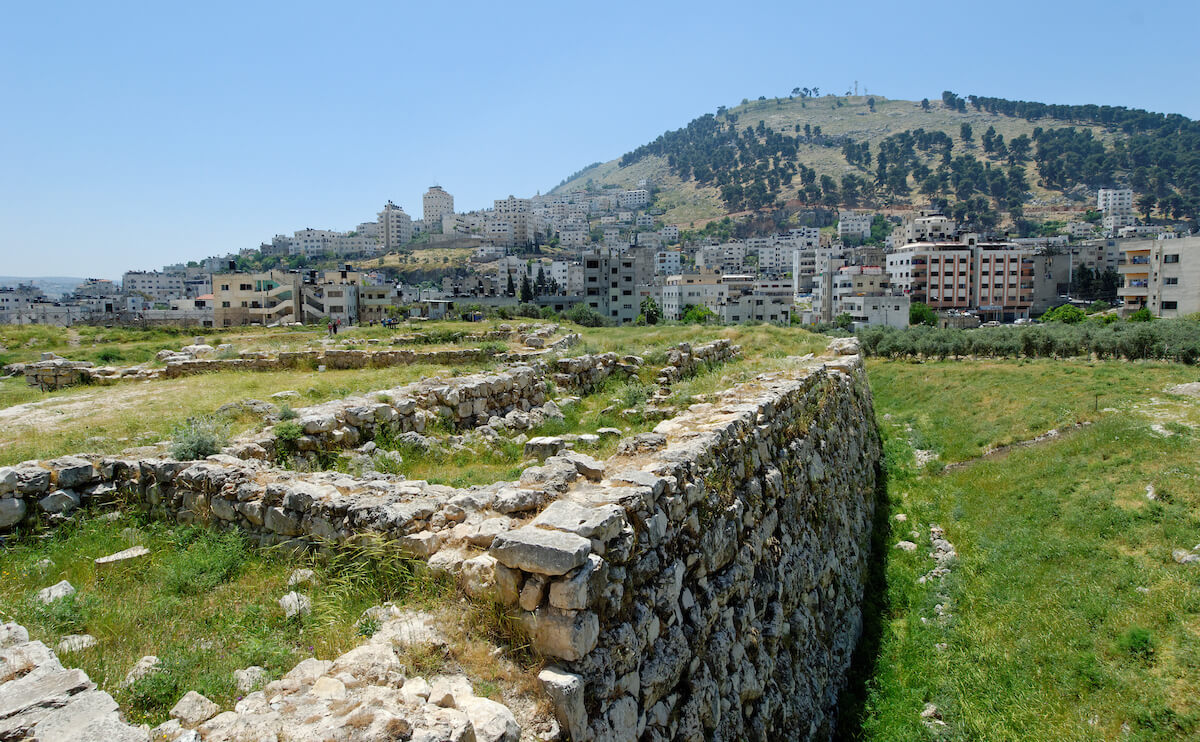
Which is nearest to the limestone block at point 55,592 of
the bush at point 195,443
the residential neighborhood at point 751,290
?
the bush at point 195,443

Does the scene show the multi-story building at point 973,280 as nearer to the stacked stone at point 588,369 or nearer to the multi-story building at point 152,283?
the stacked stone at point 588,369

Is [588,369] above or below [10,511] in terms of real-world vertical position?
above

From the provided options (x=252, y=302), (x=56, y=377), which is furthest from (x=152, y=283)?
(x=56, y=377)

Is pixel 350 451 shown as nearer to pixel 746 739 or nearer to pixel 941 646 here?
pixel 746 739

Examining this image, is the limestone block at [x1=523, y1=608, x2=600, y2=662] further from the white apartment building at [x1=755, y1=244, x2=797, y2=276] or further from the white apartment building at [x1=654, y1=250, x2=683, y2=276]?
the white apartment building at [x1=755, y1=244, x2=797, y2=276]

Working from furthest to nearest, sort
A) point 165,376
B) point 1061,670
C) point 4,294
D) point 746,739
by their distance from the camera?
point 4,294 < point 165,376 < point 1061,670 < point 746,739

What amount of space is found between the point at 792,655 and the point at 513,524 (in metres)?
4.74

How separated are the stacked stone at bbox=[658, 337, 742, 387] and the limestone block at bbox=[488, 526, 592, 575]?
1154 cm

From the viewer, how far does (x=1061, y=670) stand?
11.0m

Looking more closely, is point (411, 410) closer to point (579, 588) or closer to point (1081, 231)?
point (579, 588)

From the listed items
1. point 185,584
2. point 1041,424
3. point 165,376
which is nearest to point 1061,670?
point 185,584

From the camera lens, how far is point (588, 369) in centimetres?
1761

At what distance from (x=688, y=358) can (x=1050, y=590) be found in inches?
410

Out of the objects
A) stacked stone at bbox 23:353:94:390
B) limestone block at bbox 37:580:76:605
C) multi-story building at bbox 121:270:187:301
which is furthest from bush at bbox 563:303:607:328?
A: multi-story building at bbox 121:270:187:301
